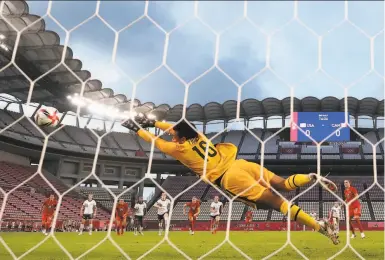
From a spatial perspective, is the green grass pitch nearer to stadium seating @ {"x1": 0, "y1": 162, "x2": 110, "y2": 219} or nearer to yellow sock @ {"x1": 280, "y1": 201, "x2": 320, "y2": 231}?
yellow sock @ {"x1": 280, "y1": 201, "x2": 320, "y2": 231}

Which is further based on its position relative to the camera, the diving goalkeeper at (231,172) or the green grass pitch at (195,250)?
the diving goalkeeper at (231,172)

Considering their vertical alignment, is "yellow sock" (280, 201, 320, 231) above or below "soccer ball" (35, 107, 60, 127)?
below

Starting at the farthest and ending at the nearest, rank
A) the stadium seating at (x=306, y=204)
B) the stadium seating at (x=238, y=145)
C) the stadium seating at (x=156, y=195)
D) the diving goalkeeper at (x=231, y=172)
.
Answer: the stadium seating at (x=238, y=145) → the stadium seating at (x=306, y=204) → the stadium seating at (x=156, y=195) → the diving goalkeeper at (x=231, y=172)

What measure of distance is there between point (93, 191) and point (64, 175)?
105cm

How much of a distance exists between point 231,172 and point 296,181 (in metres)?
0.49

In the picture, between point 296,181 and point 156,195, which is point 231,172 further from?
point 156,195

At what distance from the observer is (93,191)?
12562 millimetres

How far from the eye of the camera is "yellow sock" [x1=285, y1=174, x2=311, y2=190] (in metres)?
2.91

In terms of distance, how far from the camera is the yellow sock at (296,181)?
2910 millimetres

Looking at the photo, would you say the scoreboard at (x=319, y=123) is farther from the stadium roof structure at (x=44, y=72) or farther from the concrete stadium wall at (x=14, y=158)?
the concrete stadium wall at (x=14, y=158)

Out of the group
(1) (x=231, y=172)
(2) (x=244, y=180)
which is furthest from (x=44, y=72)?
(2) (x=244, y=180)

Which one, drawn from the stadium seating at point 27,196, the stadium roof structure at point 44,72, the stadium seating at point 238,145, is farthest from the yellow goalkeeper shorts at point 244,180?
the stadium seating at point 238,145

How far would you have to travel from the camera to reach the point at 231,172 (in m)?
3.13

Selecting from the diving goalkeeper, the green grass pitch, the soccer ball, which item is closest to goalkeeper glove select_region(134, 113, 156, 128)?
the diving goalkeeper
